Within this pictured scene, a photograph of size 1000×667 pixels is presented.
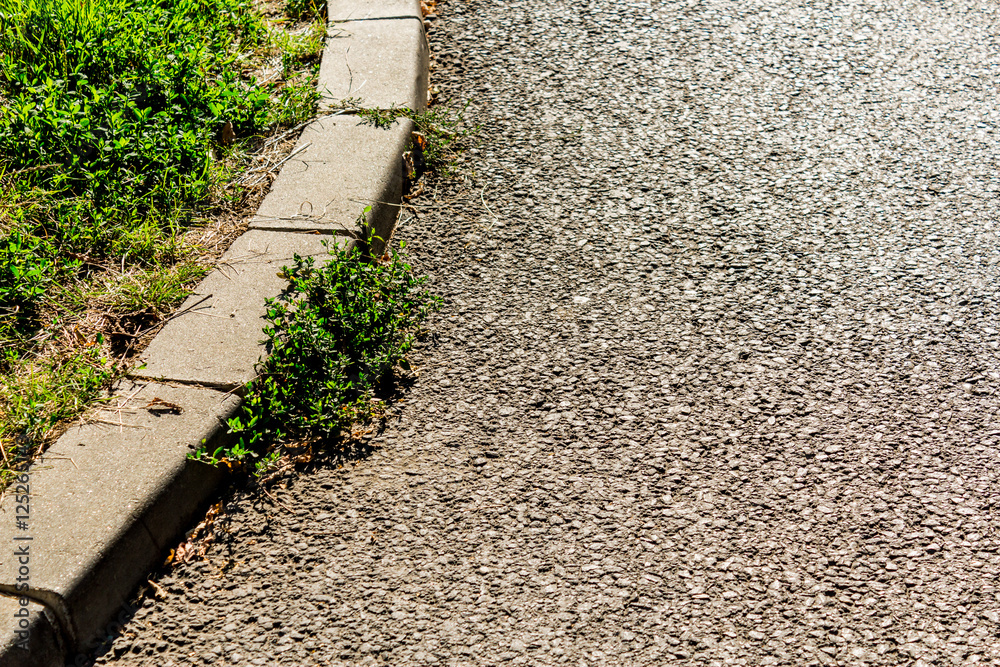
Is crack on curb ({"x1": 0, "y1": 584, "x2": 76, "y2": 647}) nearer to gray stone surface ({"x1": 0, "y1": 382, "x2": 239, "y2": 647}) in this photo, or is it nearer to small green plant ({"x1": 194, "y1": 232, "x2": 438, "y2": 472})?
gray stone surface ({"x1": 0, "y1": 382, "x2": 239, "y2": 647})

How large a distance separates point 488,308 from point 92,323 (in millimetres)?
1224

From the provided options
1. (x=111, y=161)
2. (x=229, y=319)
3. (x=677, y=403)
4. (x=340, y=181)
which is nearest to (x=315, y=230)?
(x=340, y=181)

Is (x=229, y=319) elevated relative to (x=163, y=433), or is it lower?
elevated

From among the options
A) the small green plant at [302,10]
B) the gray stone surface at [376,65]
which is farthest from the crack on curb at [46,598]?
the small green plant at [302,10]

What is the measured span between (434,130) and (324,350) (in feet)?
4.25

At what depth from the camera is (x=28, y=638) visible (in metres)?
1.80

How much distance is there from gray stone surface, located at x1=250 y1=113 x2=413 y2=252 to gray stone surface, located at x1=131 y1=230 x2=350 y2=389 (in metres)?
0.08

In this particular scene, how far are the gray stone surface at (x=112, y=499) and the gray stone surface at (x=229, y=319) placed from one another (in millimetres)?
71

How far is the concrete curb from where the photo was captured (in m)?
1.89

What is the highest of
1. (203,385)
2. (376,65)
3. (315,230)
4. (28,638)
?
(376,65)

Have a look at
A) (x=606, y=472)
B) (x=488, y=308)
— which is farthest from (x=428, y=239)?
(x=606, y=472)

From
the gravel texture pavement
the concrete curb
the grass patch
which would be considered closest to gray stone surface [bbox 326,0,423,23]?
the grass patch

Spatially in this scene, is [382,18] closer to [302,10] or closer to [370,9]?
[370,9]

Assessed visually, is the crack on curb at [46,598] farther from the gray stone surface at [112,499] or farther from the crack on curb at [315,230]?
the crack on curb at [315,230]
